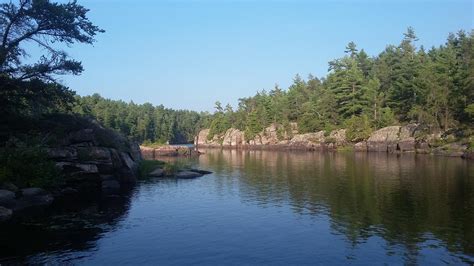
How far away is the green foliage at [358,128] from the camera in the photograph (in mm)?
114062

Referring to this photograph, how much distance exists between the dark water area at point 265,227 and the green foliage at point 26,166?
478 centimetres

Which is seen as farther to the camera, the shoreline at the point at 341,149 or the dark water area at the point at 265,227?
the shoreline at the point at 341,149

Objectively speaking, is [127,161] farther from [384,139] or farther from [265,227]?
[384,139]

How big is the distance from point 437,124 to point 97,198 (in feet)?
258

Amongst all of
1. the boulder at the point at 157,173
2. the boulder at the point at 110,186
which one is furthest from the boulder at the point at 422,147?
the boulder at the point at 110,186

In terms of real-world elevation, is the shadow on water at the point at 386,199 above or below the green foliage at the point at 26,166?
below

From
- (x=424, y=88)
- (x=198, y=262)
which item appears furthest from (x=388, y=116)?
(x=198, y=262)

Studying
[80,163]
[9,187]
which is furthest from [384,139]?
[9,187]

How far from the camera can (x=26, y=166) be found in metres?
37.8

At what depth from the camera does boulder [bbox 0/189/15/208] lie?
112ft

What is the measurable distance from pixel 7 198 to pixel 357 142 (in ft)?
325

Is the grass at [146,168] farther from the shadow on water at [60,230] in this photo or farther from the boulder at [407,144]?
the boulder at [407,144]

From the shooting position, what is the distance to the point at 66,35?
44.3 metres

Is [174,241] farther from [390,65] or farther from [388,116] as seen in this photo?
[390,65]
